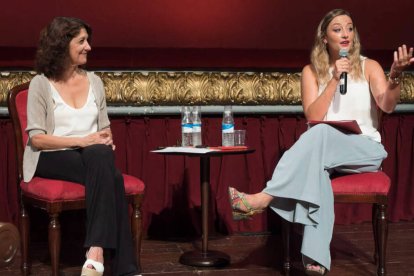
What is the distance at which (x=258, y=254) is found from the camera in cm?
311

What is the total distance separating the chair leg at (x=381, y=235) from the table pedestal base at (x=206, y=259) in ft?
2.29

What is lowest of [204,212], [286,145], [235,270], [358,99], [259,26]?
[235,270]

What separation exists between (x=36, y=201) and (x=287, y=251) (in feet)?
3.50

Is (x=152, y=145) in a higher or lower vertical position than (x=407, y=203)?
higher

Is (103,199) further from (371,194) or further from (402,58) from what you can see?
(402,58)

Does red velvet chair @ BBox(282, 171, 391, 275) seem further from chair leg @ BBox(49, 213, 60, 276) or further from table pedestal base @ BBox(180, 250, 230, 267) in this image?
chair leg @ BBox(49, 213, 60, 276)

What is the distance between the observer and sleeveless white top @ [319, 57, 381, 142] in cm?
279

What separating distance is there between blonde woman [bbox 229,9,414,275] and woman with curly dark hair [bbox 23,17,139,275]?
1.58 feet

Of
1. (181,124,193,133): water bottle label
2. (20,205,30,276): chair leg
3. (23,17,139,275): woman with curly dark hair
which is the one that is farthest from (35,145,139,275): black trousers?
(181,124,193,133): water bottle label

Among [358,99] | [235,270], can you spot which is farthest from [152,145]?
[358,99]

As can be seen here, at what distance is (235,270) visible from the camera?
278 centimetres

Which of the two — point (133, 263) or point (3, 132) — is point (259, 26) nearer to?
point (3, 132)

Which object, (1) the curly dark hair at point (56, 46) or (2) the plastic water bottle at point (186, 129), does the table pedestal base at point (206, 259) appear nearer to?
(2) the plastic water bottle at point (186, 129)

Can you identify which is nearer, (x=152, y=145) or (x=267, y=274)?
(x=267, y=274)
